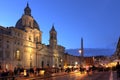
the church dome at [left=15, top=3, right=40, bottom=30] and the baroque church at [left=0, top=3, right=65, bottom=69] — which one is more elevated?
the church dome at [left=15, top=3, right=40, bottom=30]

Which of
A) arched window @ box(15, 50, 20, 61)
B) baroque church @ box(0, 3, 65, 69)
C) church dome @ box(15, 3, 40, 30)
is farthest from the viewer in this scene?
church dome @ box(15, 3, 40, 30)

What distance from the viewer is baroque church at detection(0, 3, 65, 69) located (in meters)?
90.2

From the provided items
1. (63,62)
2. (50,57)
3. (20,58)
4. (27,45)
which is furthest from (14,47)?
(63,62)

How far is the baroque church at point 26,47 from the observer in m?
90.2

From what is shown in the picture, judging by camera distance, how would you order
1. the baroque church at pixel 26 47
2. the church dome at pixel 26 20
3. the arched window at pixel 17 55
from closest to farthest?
the baroque church at pixel 26 47 → the arched window at pixel 17 55 → the church dome at pixel 26 20

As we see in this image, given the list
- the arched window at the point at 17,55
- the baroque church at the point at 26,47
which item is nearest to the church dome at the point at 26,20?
the baroque church at the point at 26,47

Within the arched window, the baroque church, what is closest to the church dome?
the baroque church

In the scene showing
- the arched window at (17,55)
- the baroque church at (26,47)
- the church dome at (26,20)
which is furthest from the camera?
the church dome at (26,20)

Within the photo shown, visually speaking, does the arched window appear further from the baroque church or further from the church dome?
the church dome

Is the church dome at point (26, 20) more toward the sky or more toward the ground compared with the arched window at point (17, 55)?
more toward the sky

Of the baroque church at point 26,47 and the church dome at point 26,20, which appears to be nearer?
the baroque church at point 26,47

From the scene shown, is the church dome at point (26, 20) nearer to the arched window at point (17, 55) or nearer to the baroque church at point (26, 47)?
the baroque church at point (26, 47)

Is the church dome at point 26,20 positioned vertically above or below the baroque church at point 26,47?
above

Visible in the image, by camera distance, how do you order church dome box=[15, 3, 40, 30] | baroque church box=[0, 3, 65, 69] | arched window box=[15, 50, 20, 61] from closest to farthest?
1. baroque church box=[0, 3, 65, 69]
2. arched window box=[15, 50, 20, 61]
3. church dome box=[15, 3, 40, 30]
